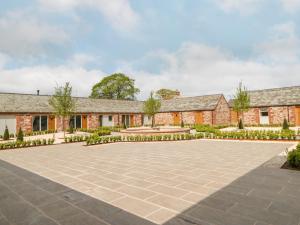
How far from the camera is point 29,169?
27.9ft

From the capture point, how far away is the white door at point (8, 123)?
2494cm

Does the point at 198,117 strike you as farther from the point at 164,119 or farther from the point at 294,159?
the point at 294,159

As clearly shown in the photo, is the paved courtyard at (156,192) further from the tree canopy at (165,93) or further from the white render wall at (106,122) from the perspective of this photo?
the tree canopy at (165,93)

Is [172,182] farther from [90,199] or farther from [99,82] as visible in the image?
[99,82]

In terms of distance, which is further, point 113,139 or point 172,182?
point 113,139

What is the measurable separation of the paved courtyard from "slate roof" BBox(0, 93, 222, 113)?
68.5 ft

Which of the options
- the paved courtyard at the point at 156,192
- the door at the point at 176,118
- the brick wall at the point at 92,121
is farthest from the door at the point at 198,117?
the paved courtyard at the point at 156,192

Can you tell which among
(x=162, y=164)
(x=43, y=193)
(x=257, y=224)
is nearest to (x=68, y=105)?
(x=162, y=164)

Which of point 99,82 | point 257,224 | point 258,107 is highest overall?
point 99,82

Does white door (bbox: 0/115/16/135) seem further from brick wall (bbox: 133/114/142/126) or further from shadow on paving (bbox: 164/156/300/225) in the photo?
shadow on paving (bbox: 164/156/300/225)

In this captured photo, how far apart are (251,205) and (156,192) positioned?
2.19 m

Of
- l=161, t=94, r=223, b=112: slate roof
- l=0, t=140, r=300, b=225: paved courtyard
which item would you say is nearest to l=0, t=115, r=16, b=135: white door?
l=0, t=140, r=300, b=225: paved courtyard

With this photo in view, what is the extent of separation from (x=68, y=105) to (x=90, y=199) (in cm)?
1982

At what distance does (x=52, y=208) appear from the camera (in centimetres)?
470
